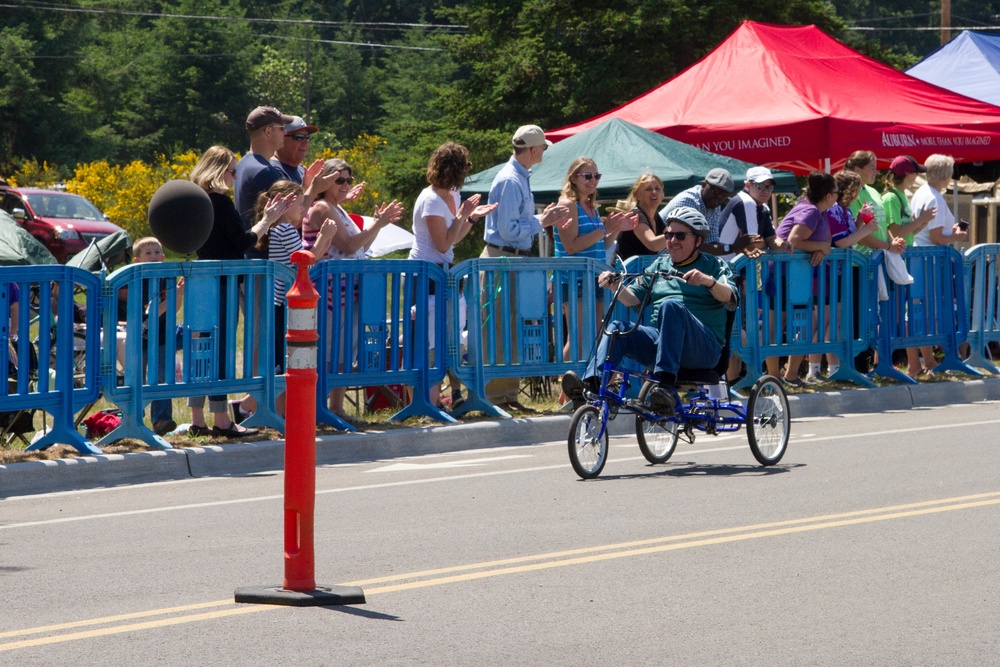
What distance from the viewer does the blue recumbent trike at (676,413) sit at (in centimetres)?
941

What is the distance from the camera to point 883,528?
301 inches

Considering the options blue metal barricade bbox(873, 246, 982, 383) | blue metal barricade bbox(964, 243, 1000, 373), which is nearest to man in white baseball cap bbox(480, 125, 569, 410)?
blue metal barricade bbox(873, 246, 982, 383)

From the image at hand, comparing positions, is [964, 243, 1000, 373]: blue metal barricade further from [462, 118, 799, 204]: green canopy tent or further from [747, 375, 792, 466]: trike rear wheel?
[747, 375, 792, 466]: trike rear wheel

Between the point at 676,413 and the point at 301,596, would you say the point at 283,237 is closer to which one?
the point at 676,413

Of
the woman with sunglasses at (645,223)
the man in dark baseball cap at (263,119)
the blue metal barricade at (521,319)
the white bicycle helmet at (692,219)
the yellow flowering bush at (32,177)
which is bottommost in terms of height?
the blue metal barricade at (521,319)

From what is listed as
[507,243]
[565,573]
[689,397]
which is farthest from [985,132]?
[565,573]

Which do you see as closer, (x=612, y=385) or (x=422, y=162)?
(x=612, y=385)

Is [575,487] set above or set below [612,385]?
below

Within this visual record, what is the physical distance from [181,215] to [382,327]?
193 cm

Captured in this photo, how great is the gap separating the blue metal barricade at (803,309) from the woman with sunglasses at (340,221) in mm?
3480

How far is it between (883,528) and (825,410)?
596 centimetres

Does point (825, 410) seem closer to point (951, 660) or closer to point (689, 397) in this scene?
point (689, 397)

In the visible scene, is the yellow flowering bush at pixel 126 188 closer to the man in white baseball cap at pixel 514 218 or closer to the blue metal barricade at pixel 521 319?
the man in white baseball cap at pixel 514 218

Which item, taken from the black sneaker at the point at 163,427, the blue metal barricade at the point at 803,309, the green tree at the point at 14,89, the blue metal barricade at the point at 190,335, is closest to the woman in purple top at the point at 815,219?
the blue metal barricade at the point at 803,309
